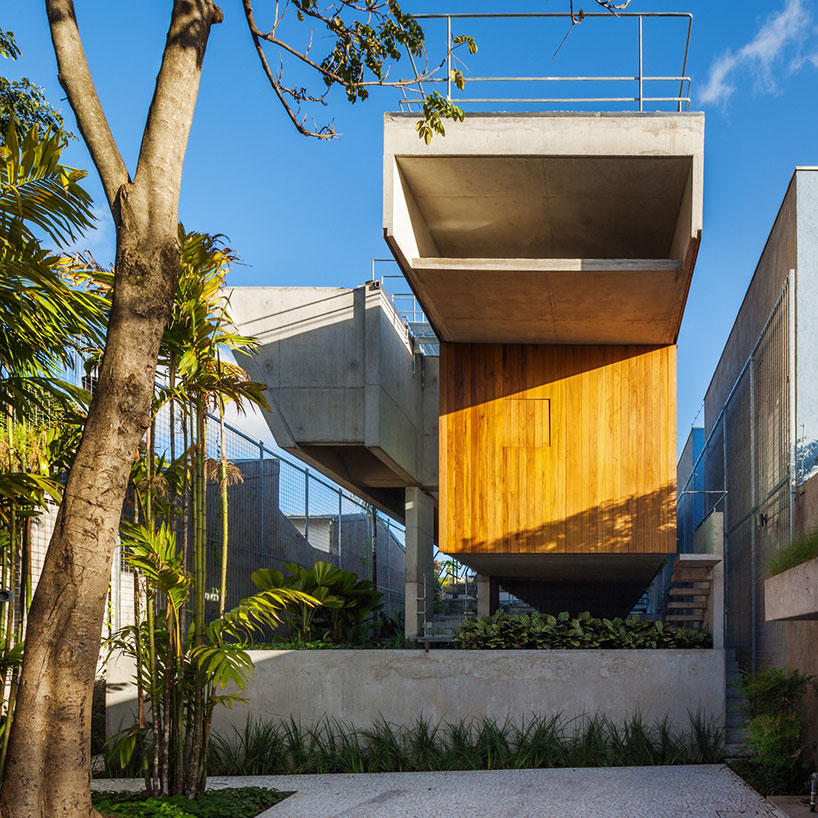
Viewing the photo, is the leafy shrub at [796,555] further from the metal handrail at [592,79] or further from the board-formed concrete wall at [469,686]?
the metal handrail at [592,79]

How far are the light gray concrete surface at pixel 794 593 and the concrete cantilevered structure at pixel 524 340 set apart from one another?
3.82 meters

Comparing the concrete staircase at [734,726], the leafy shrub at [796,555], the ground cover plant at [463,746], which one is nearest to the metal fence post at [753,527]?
the concrete staircase at [734,726]

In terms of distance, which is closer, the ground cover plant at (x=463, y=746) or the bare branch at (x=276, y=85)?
the bare branch at (x=276, y=85)

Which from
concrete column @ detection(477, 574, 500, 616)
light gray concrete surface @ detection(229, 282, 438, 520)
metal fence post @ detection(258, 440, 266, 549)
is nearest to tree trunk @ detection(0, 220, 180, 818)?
light gray concrete surface @ detection(229, 282, 438, 520)

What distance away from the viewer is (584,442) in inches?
502

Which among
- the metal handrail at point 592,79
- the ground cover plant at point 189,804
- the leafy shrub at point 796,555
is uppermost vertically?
the metal handrail at point 592,79

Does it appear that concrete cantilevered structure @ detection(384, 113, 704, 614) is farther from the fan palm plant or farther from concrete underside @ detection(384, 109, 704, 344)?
the fan palm plant

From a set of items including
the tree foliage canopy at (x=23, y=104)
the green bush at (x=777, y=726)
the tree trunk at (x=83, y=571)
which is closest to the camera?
the tree trunk at (x=83, y=571)

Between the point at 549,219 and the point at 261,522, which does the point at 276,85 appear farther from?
the point at 261,522

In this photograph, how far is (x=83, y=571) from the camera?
16.4ft

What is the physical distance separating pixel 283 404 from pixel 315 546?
6.18 m

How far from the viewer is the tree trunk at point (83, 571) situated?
16.0 ft

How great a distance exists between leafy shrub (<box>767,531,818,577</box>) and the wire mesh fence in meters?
2.34

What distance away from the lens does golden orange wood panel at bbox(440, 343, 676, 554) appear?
41.2 feet
